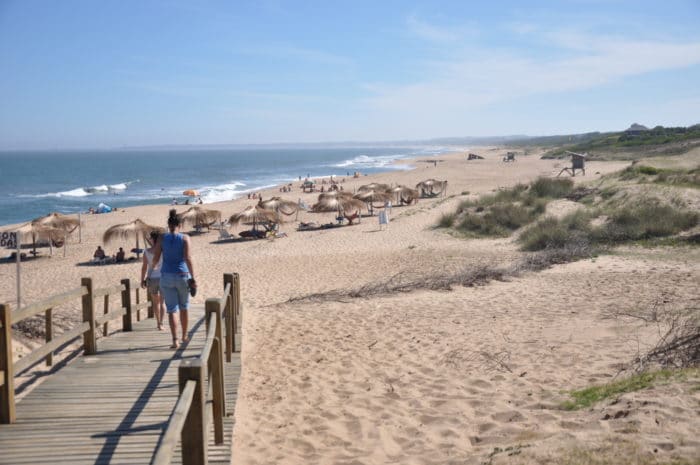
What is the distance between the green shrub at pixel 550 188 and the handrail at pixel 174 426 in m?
21.1

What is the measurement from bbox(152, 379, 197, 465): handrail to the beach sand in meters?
1.55

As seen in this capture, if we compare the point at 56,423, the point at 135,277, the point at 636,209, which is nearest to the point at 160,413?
the point at 56,423

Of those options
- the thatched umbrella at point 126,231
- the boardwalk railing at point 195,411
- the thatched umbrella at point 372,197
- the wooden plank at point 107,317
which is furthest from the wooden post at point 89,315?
the thatched umbrella at point 372,197

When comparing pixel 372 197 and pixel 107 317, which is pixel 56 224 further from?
pixel 107 317

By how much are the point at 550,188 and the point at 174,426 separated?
22.2 m

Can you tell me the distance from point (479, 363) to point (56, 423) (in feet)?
13.5

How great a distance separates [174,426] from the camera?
2.62m

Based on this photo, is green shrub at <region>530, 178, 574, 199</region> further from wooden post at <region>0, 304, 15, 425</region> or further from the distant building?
the distant building

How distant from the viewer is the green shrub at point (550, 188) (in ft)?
73.7

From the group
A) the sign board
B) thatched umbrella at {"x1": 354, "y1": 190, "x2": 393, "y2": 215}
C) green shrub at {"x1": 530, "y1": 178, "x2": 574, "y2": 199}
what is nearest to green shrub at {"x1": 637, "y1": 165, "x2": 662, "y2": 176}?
green shrub at {"x1": 530, "y1": 178, "x2": 574, "y2": 199}

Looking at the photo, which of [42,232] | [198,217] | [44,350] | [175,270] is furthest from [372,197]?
[44,350]

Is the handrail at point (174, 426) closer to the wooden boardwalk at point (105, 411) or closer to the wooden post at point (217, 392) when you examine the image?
the wooden boardwalk at point (105, 411)

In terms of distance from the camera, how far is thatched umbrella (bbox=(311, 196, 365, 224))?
24578mm

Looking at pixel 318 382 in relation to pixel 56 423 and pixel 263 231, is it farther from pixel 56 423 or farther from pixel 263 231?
pixel 263 231
